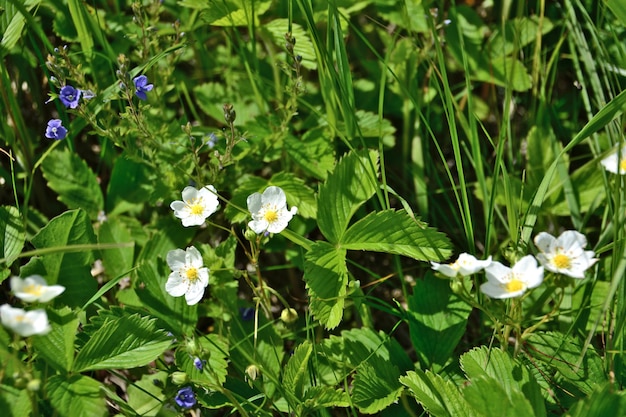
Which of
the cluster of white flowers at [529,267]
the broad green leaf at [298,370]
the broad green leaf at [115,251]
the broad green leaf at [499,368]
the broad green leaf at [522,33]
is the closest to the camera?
the cluster of white flowers at [529,267]

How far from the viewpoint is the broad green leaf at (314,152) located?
8.44 ft

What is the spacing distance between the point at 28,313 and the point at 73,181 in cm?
108

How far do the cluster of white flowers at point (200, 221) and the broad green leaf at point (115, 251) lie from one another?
346mm

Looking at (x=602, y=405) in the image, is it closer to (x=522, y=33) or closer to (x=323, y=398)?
(x=323, y=398)

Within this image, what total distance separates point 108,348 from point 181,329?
0.29 metres

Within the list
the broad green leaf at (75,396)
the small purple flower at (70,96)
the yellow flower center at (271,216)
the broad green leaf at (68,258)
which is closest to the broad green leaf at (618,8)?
the yellow flower center at (271,216)

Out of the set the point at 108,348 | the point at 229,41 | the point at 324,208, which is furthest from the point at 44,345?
the point at 229,41

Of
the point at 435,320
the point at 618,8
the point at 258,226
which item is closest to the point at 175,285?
the point at 258,226

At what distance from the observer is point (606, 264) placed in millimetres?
2385

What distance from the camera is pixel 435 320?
2.26 meters

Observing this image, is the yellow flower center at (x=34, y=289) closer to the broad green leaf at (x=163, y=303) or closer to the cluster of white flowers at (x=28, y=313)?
the cluster of white flowers at (x=28, y=313)

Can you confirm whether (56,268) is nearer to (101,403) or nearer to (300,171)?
(101,403)

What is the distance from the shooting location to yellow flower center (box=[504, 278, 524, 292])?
1.86 metres

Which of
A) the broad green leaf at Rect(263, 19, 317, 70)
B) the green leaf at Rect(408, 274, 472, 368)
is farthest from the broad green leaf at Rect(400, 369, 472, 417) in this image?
the broad green leaf at Rect(263, 19, 317, 70)
